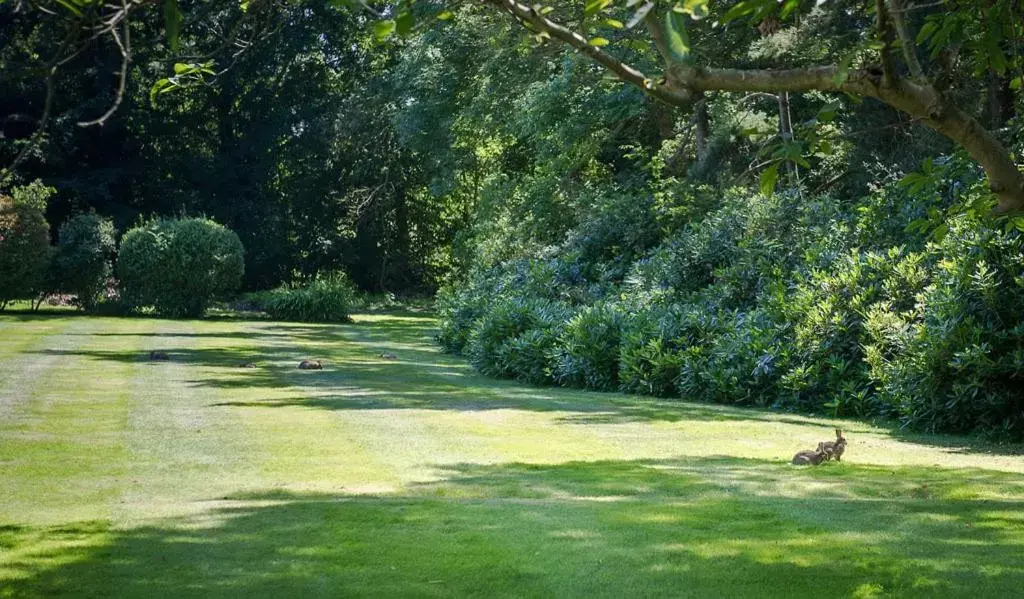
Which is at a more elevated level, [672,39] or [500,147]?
[500,147]

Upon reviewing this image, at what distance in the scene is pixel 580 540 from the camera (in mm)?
5840

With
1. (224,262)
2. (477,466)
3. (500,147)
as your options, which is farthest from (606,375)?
(500,147)

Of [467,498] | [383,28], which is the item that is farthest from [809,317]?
[383,28]

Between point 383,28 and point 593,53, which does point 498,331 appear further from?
point 383,28

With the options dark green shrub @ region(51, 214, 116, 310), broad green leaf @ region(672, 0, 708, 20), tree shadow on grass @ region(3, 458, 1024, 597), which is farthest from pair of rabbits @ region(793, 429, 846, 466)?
dark green shrub @ region(51, 214, 116, 310)

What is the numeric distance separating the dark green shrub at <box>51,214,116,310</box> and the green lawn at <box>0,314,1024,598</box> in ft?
53.4

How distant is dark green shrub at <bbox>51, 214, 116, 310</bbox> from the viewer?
1200 inches

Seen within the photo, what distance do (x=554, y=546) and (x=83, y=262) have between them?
1077 inches

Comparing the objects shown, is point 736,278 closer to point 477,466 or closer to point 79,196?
point 477,466

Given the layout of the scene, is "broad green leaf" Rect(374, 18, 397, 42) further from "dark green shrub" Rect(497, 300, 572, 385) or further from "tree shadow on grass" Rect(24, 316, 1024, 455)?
"dark green shrub" Rect(497, 300, 572, 385)

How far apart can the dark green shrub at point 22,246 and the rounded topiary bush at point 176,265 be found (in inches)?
77.7

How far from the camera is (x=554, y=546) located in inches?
225

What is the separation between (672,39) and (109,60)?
36357 millimetres

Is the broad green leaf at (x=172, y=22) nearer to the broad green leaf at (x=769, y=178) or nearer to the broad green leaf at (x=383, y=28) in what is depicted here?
the broad green leaf at (x=383, y=28)
